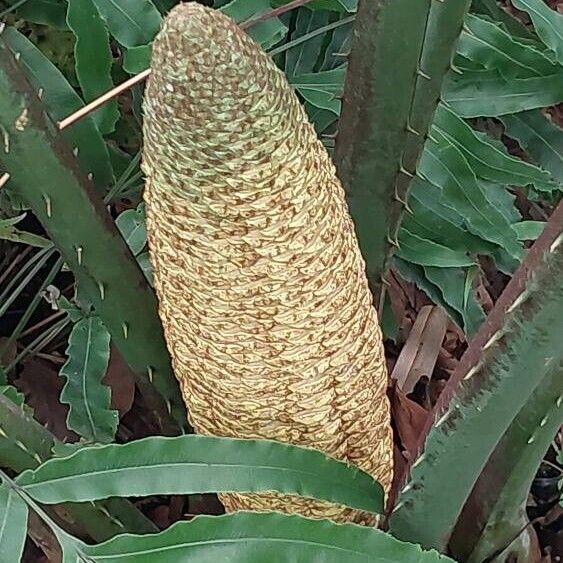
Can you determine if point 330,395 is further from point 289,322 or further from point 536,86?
point 536,86

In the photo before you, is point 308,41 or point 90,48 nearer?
point 90,48

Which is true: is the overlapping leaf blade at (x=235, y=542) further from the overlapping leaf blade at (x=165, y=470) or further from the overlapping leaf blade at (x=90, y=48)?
the overlapping leaf blade at (x=90, y=48)

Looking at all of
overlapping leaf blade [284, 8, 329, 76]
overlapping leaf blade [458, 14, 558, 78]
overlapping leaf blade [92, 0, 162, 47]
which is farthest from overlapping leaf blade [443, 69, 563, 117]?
overlapping leaf blade [92, 0, 162, 47]

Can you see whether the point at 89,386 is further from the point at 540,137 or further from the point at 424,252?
the point at 540,137

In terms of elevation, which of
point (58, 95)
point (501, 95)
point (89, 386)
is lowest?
point (89, 386)

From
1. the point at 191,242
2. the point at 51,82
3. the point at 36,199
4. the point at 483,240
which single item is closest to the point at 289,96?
the point at 191,242

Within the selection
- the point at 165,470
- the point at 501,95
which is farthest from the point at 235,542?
the point at 501,95
